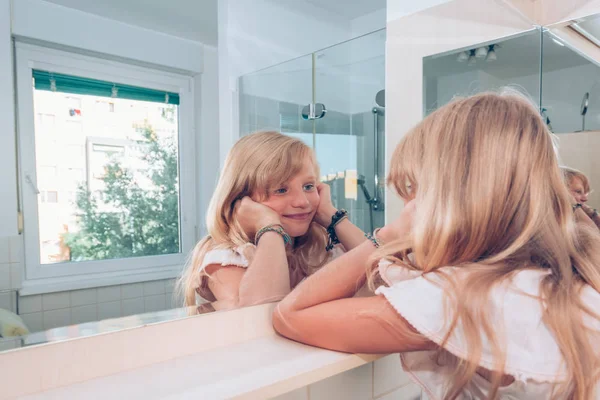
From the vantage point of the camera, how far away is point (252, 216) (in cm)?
89

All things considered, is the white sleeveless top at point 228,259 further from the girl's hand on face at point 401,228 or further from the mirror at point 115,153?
the girl's hand on face at point 401,228

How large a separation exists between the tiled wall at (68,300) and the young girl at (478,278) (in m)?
0.25

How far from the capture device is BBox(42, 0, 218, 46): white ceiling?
0.62 m

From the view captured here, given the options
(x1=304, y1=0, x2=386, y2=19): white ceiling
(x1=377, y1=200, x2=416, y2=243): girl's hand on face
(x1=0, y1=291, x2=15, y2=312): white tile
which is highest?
(x1=304, y1=0, x2=386, y2=19): white ceiling

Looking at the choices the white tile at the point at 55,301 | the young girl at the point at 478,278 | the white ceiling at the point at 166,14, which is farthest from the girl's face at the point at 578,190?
the white tile at the point at 55,301

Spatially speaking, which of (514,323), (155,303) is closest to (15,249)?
(155,303)

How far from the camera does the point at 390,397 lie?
986mm

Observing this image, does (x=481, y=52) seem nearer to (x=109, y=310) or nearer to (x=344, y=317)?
(x=344, y=317)

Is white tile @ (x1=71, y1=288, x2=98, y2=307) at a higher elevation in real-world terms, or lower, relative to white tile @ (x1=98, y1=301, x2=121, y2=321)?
higher

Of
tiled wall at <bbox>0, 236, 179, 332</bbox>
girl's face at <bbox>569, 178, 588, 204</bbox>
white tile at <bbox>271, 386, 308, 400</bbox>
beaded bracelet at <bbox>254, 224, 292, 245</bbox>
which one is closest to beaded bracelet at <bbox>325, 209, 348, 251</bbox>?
beaded bracelet at <bbox>254, 224, 292, 245</bbox>

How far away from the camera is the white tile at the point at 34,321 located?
60 cm

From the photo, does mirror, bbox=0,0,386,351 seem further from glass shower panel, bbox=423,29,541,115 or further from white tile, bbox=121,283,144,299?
glass shower panel, bbox=423,29,541,115

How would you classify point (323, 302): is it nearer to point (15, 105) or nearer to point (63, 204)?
point (63, 204)

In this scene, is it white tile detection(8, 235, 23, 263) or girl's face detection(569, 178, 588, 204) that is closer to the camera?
white tile detection(8, 235, 23, 263)
